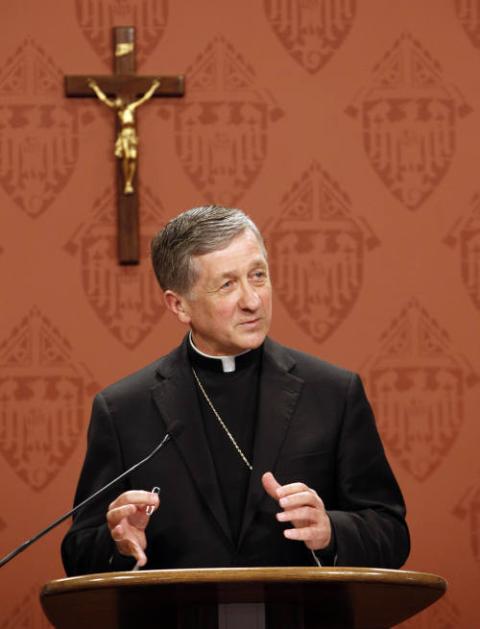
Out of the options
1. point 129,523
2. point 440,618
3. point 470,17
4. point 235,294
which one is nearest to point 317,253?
point 470,17

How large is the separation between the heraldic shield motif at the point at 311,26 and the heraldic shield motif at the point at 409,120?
195 mm

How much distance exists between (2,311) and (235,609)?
2.48m

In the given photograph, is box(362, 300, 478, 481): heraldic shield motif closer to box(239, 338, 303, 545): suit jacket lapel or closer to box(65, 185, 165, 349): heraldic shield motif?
box(65, 185, 165, 349): heraldic shield motif

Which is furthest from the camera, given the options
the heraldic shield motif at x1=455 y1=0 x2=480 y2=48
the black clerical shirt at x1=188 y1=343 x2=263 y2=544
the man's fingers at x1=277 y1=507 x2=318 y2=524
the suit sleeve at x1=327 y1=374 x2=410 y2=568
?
the heraldic shield motif at x1=455 y1=0 x2=480 y2=48

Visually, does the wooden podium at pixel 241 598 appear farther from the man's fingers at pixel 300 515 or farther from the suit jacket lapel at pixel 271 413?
the suit jacket lapel at pixel 271 413

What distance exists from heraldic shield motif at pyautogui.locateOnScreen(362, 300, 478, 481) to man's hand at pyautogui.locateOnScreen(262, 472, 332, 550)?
1.94 metres

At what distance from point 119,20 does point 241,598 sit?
9.66ft

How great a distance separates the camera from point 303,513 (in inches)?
96.6

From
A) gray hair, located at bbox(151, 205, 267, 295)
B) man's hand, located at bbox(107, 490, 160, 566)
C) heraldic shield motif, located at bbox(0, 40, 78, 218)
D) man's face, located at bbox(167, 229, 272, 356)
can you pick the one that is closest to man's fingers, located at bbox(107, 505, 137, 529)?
man's hand, located at bbox(107, 490, 160, 566)

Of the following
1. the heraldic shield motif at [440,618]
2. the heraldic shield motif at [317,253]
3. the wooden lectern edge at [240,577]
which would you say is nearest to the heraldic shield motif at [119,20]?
the heraldic shield motif at [317,253]

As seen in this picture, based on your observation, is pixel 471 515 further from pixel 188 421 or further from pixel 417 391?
pixel 188 421

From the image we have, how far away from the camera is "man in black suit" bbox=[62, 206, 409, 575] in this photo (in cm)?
284

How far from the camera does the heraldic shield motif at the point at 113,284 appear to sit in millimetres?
4496

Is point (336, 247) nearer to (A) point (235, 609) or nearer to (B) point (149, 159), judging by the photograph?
(B) point (149, 159)
